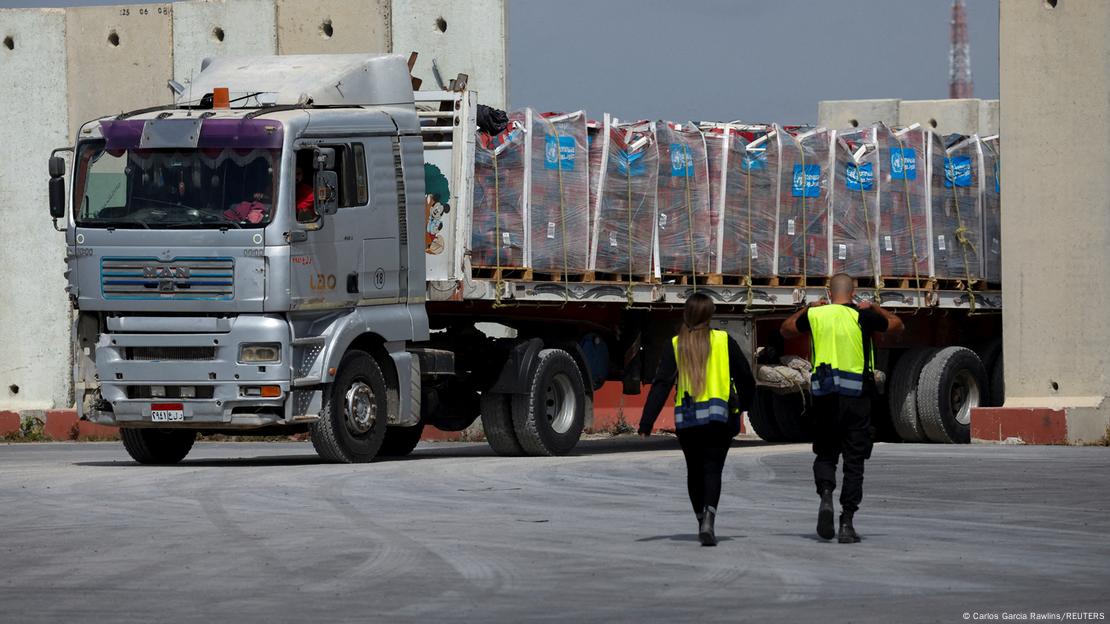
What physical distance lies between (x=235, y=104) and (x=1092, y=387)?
1018 cm

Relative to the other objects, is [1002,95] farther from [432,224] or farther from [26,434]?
[26,434]

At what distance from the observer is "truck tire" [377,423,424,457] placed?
20.9m

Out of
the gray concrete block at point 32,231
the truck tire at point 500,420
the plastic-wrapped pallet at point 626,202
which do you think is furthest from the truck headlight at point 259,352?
the gray concrete block at point 32,231

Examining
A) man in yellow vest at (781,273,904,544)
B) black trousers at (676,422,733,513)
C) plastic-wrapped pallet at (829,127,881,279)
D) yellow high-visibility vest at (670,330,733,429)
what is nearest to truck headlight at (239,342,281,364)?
yellow high-visibility vest at (670,330,733,429)

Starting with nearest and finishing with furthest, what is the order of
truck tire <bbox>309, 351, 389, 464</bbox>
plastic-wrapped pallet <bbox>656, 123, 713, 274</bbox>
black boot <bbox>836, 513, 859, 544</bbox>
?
black boot <bbox>836, 513, 859, 544</bbox> → truck tire <bbox>309, 351, 389, 464</bbox> → plastic-wrapped pallet <bbox>656, 123, 713, 274</bbox>

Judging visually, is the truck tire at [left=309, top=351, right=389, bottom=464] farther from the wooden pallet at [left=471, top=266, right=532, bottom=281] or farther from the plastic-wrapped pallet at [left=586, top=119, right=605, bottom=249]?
the plastic-wrapped pallet at [left=586, top=119, right=605, bottom=249]

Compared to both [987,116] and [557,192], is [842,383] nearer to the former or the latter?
[557,192]

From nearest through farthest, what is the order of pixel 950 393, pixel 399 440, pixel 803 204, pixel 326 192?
pixel 326 192 → pixel 399 440 → pixel 803 204 → pixel 950 393

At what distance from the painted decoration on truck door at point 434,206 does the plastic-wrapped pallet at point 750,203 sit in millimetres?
3656

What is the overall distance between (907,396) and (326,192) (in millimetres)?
9334

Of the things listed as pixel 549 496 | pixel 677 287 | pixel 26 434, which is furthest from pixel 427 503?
pixel 26 434

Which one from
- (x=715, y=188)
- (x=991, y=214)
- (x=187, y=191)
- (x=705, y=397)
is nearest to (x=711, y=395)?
(x=705, y=397)

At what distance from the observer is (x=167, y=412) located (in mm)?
17469

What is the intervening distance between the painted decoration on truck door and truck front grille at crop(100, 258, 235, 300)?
8.70 ft
